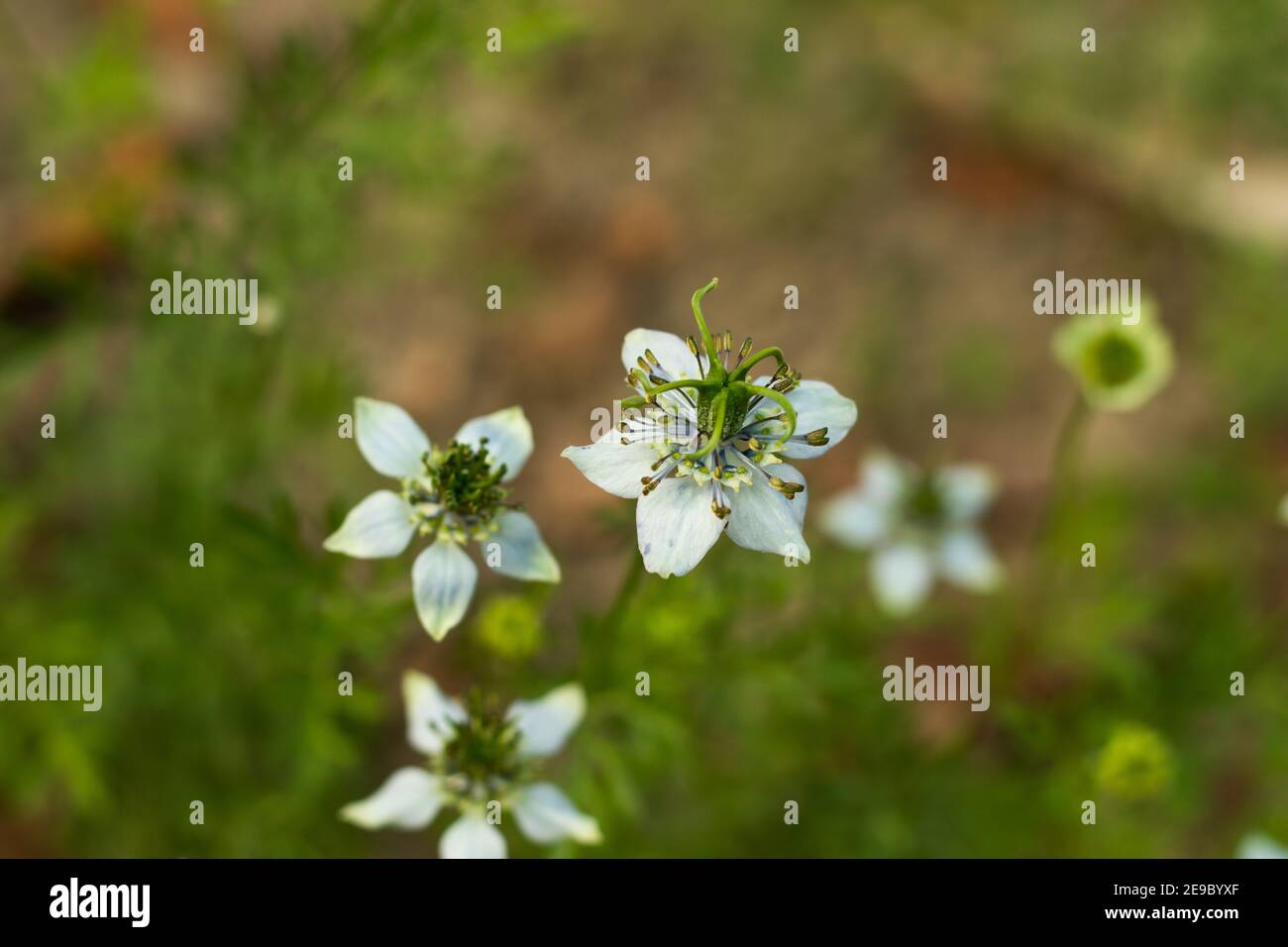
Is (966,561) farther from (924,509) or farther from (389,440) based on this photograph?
(389,440)

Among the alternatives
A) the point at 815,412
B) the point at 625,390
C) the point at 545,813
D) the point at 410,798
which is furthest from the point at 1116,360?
the point at 410,798

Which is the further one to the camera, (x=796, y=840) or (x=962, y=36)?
(x=962, y=36)

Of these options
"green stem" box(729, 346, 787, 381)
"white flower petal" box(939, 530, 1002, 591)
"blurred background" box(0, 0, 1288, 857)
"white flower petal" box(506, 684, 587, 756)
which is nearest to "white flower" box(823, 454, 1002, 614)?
"white flower petal" box(939, 530, 1002, 591)

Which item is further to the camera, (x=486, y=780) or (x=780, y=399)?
(x=486, y=780)

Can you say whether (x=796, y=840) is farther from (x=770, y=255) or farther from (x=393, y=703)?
(x=770, y=255)

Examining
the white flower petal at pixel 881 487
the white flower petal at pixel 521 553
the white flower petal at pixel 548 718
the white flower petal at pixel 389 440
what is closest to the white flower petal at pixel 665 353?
the white flower petal at pixel 521 553

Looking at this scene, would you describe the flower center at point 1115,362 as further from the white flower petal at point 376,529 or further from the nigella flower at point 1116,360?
the white flower petal at point 376,529
